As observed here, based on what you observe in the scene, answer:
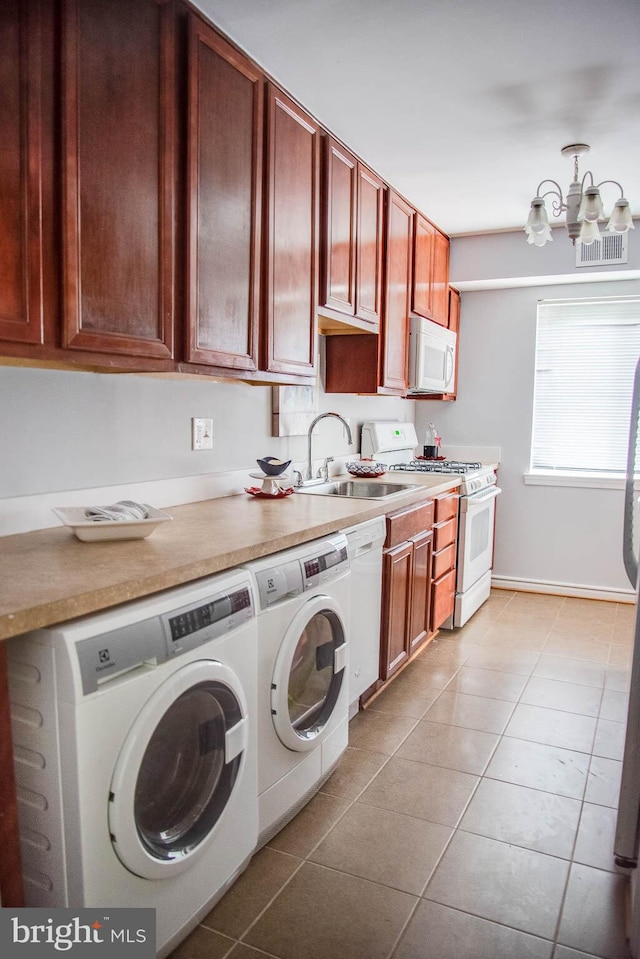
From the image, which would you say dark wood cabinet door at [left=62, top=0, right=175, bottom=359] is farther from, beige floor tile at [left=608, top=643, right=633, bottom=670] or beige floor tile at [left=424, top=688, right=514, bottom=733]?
beige floor tile at [left=608, top=643, right=633, bottom=670]

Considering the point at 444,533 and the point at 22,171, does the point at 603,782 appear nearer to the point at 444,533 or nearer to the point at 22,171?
the point at 444,533

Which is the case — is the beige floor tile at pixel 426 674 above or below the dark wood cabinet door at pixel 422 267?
below

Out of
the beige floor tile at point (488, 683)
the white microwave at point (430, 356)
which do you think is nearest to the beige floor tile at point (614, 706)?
the beige floor tile at point (488, 683)

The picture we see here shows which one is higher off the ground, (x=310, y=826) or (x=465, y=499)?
(x=465, y=499)

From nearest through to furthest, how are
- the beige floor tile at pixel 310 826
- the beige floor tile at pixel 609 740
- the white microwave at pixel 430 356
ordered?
the beige floor tile at pixel 310 826 → the beige floor tile at pixel 609 740 → the white microwave at pixel 430 356

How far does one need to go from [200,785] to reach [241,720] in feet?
0.57

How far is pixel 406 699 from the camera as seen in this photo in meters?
2.95

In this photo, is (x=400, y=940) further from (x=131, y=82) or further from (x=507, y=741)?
(x=131, y=82)

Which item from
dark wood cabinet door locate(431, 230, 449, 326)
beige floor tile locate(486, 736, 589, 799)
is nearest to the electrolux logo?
beige floor tile locate(486, 736, 589, 799)

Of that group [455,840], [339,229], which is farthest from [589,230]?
[455,840]

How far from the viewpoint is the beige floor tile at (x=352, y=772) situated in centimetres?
222

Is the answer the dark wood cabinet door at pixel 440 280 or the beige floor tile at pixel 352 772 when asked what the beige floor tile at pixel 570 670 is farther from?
the dark wood cabinet door at pixel 440 280

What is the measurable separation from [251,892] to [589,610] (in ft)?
10.8

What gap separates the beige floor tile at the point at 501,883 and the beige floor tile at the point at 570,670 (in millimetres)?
1425
